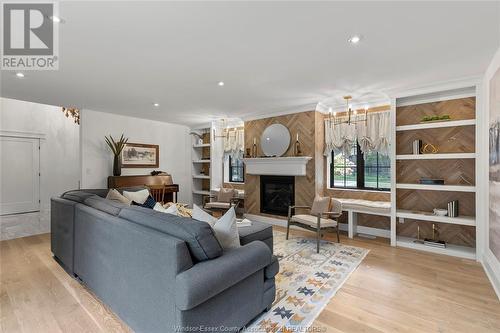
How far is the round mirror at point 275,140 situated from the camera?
5.32 meters

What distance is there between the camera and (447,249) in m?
3.62

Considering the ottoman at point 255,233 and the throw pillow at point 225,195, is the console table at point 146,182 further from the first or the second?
the ottoman at point 255,233

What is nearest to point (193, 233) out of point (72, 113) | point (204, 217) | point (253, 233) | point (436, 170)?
point (204, 217)

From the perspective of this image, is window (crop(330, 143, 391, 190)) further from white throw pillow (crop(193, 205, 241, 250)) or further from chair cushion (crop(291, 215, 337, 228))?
white throw pillow (crop(193, 205, 241, 250))

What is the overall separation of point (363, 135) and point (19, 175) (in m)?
8.23

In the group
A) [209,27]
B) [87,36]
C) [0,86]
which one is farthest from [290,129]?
[0,86]

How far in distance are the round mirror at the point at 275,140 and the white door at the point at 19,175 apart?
19.6ft

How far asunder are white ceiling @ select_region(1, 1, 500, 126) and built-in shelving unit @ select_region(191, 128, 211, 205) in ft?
9.77

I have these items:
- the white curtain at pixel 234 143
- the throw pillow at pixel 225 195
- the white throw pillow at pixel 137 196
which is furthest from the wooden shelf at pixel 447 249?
the white throw pillow at pixel 137 196

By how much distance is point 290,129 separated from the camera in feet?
17.4

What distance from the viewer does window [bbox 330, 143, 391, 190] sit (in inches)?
184

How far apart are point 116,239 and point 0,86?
→ 375 cm

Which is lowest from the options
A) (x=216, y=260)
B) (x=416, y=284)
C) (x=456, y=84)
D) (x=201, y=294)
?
(x=416, y=284)

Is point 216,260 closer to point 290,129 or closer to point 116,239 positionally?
point 116,239
